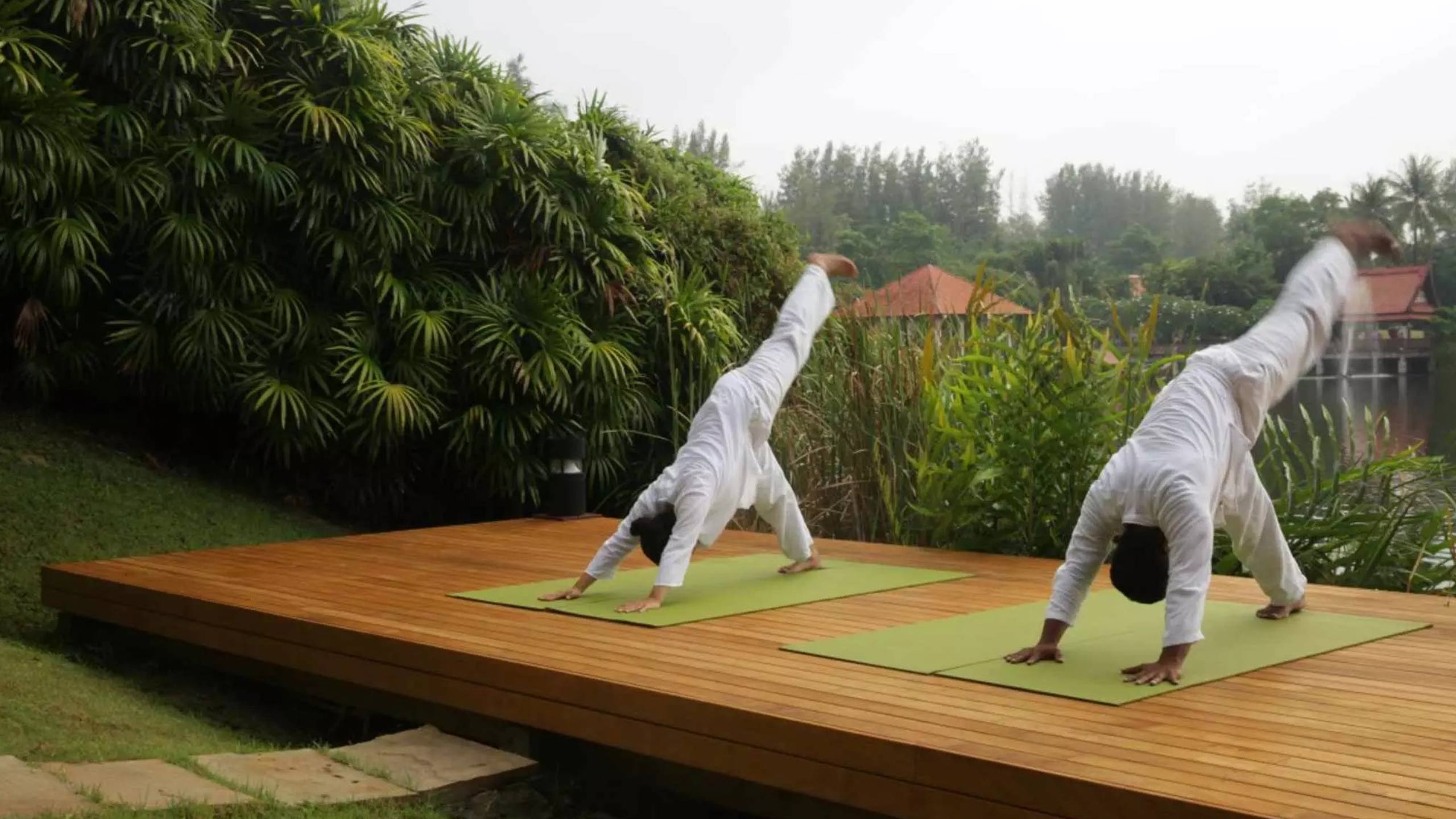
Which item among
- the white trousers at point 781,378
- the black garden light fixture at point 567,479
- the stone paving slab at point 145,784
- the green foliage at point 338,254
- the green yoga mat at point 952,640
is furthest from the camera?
the black garden light fixture at point 567,479

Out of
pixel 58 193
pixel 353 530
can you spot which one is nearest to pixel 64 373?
pixel 58 193

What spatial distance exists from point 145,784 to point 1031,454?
3.51 meters

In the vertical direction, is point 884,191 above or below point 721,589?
above

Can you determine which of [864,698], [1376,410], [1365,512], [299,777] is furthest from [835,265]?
[299,777]

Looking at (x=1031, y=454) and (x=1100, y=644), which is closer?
(x=1100, y=644)

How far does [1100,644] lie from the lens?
362 centimetres

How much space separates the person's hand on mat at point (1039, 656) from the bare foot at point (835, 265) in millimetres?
1815

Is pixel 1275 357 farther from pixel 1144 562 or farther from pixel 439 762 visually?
pixel 439 762

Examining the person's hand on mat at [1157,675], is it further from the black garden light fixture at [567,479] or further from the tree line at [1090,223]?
the black garden light fixture at [567,479]

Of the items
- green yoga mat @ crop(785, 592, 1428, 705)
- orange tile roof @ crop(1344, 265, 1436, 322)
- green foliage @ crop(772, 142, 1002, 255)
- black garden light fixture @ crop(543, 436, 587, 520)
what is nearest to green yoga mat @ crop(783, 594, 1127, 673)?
green yoga mat @ crop(785, 592, 1428, 705)

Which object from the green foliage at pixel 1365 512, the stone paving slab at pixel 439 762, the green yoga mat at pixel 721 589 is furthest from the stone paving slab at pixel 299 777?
the green foliage at pixel 1365 512

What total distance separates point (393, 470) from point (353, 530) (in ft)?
1.58

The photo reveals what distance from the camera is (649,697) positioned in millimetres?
3135

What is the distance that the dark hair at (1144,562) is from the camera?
3168 millimetres
